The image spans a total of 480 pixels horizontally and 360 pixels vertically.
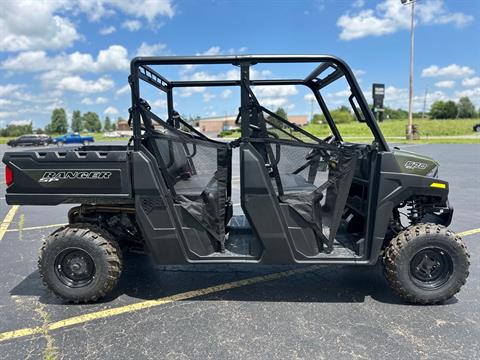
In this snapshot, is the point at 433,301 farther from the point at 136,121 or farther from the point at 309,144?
the point at 136,121

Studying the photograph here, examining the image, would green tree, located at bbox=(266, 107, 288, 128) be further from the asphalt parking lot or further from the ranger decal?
the asphalt parking lot

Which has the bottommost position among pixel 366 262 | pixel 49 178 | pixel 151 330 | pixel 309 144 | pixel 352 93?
pixel 151 330

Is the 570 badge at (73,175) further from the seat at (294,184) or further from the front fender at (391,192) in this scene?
the front fender at (391,192)

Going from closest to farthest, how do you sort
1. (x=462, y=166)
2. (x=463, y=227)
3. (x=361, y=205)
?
(x=361, y=205)
(x=463, y=227)
(x=462, y=166)

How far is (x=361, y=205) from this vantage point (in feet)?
12.0

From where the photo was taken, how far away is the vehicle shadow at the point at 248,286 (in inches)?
137

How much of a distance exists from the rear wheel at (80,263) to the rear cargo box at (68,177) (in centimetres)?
34

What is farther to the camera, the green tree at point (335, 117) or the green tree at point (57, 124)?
the green tree at point (57, 124)

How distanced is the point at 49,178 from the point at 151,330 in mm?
1555

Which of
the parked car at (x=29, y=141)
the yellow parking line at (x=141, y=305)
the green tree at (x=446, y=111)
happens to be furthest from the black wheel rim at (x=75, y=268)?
the green tree at (x=446, y=111)

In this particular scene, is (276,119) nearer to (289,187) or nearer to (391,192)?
(289,187)

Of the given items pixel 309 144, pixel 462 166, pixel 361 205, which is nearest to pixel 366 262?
pixel 361 205

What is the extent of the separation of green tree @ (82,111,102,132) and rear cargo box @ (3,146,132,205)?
4722 inches

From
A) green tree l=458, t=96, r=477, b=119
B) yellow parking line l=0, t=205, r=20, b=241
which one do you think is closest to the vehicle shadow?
yellow parking line l=0, t=205, r=20, b=241
